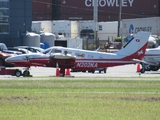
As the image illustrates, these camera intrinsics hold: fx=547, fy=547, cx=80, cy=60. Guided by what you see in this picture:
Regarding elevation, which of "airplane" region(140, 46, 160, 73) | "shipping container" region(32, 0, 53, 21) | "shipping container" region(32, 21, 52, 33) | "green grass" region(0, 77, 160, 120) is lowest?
"airplane" region(140, 46, 160, 73)

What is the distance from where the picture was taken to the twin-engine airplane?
30.3 metres

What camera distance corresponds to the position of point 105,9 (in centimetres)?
8825

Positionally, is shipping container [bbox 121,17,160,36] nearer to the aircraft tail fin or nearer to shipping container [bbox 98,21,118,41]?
shipping container [bbox 98,21,118,41]

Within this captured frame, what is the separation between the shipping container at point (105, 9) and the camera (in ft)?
284

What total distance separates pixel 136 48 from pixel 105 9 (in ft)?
179

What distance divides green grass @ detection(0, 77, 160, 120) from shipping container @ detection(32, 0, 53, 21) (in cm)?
6923

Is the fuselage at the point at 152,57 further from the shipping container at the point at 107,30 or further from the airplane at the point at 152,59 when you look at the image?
the shipping container at the point at 107,30

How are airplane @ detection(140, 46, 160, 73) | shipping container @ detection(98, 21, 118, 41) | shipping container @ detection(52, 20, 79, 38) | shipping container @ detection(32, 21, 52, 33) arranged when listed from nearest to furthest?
airplane @ detection(140, 46, 160, 73)
shipping container @ detection(52, 20, 79, 38)
shipping container @ detection(32, 21, 52, 33)
shipping container @ detection(98, 21, 118, 41)

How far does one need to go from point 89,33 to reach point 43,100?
5982 cm

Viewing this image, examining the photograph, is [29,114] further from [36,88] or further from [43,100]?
[36,88]

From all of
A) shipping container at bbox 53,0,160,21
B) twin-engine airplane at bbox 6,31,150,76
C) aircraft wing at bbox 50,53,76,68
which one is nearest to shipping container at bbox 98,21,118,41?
shipping container at bbox 53,0,160,21

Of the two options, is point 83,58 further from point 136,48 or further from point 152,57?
point 152,57

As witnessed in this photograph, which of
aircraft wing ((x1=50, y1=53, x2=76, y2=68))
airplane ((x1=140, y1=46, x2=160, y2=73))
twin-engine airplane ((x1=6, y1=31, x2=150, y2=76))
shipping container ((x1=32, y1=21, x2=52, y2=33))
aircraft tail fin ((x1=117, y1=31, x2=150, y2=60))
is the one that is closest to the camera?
aircraft wing ((x1=50, y1=53, x2=76, y2=68))

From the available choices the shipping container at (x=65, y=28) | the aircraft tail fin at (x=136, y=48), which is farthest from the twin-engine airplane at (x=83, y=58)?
the shipping container at (x=65, y=28)
